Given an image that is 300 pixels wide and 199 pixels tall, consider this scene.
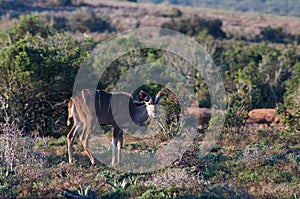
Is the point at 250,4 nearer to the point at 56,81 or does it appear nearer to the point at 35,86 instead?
the point at 56,81

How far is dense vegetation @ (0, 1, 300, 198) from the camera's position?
9039mm

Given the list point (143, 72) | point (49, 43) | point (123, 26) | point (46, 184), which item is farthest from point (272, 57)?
point (123, 26)

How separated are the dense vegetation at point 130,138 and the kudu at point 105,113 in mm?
566

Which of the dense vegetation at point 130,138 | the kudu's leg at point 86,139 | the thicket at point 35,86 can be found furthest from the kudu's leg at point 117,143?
the thicket at point 35,86

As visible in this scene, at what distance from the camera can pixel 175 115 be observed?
39.7ft

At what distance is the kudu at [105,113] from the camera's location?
36.4 feet

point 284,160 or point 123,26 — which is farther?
point 123,26

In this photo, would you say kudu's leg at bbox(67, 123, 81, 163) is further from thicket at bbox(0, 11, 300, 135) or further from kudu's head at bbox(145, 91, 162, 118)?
thicket at bbox(0, 11, 300, 135)

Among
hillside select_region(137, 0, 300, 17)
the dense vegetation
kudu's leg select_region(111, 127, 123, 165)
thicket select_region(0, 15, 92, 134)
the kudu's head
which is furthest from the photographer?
hillside select_region(137, 0, 300, 17)

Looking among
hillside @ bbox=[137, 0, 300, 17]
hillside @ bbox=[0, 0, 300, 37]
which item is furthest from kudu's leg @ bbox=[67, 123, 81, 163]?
hillside @ bbox=[137, 0, 300, 17]

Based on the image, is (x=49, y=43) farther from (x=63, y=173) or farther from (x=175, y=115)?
(x=63, y=173)

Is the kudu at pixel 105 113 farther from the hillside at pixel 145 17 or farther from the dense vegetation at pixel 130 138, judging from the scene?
the hillside at pixel 145 17

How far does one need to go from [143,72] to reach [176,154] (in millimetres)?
7142

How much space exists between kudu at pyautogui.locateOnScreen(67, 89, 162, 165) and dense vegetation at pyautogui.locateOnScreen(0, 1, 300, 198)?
0.57m
